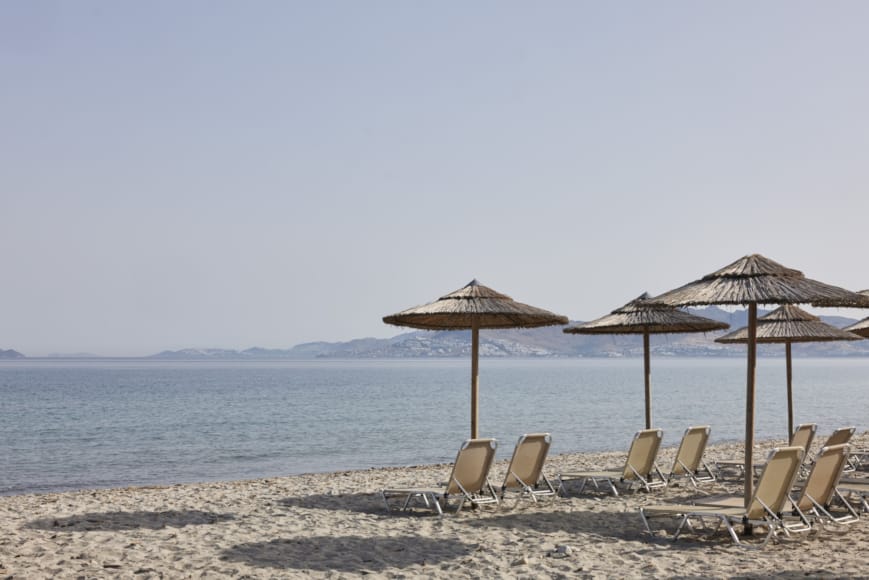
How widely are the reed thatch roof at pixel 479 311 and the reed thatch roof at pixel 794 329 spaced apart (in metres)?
3.73

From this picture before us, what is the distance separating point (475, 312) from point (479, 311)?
43 mm

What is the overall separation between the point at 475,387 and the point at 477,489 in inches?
49.7

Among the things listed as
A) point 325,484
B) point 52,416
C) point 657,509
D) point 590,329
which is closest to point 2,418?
point 52,416

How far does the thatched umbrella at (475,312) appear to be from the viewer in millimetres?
8516

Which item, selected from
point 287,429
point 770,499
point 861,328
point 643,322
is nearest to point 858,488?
point 770,499

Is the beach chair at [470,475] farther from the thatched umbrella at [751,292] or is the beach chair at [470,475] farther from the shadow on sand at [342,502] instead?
the thatched umbrella at [751,292]

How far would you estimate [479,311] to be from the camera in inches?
332

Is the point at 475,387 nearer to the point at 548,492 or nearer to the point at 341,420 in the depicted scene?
the point at 548,492

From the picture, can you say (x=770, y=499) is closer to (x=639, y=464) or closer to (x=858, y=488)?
(x=858, y=488)

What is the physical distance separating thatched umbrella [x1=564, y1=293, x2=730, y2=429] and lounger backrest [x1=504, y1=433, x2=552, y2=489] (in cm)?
218

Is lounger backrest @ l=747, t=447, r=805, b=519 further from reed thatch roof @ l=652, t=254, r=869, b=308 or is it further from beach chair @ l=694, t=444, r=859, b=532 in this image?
reed thatch roof @ l=652, t=254, r=869, b=308

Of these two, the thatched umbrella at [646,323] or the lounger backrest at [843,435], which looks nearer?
the lounger backrest at [843,435]

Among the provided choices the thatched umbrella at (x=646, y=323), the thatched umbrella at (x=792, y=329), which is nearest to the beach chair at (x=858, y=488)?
the thatched umbrella at (x=646, y=323)

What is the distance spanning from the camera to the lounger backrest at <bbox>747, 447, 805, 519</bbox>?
6246mm
